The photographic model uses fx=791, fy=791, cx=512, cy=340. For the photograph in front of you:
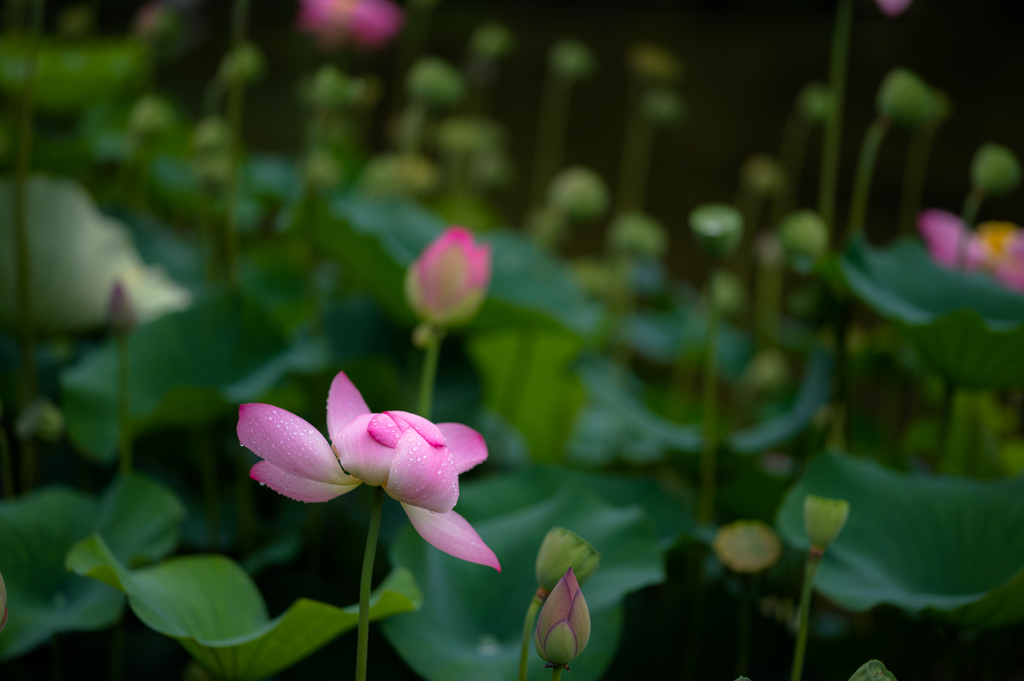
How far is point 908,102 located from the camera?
0.48 metres

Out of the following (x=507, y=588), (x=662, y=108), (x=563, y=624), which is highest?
(x=662, y=108)

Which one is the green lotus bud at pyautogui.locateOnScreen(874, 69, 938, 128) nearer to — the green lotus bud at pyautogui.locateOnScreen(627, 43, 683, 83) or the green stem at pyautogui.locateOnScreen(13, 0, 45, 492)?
the green lotus bud at pyautogui.locateOnScreen(627, 43, 683, 83)

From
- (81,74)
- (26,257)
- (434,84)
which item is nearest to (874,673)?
(26,257)

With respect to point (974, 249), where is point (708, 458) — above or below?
below

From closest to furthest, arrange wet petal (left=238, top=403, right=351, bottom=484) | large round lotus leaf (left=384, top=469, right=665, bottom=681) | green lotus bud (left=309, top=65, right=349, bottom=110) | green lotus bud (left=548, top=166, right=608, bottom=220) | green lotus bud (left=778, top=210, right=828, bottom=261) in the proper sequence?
1. wet petal (left=238, top=403, right=351, bottom=484)
2. large round lotus leaf (left=384, top=469, right=665, bottom=681)
3. green lotus bud (left=778, top=210, right=828, bottom=261)
4. green lotus bud (left=309, top=65, right=349, bottom=110)
5. green lotus bud (left=548, top=166, right=608, bottom=220)

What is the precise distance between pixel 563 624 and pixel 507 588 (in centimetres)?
17

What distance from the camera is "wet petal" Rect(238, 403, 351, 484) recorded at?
23 cm

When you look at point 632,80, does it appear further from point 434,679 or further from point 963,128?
point 434,679

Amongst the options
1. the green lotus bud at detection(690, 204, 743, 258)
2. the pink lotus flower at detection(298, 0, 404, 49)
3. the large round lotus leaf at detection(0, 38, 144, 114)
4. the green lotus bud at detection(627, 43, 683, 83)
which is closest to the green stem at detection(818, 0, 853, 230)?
the green lotus bud at detection(690, 204, 743, 258)

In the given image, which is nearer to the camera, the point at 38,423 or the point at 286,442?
the point at 286,442

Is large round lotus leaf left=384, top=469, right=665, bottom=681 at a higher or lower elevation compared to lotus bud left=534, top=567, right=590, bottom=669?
Result: lower

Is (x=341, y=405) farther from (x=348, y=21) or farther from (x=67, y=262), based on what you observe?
(x=348, y=21)

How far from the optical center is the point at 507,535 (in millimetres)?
435

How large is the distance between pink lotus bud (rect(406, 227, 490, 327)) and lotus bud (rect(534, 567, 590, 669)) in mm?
194
